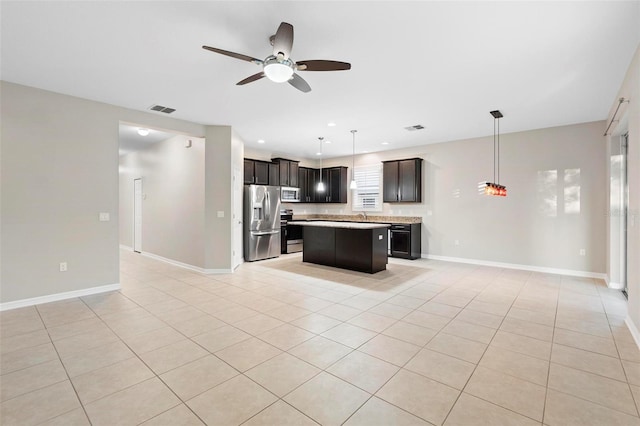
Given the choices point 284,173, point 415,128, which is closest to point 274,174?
point 284,173

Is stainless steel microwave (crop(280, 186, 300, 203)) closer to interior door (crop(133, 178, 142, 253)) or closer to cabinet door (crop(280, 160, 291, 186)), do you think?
cabinet door (crop(280, 160, 291, 186))

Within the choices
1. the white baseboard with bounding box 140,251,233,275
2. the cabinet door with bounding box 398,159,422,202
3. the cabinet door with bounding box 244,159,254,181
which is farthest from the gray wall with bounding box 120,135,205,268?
the cabinet door with bounding box 398,159,422,202

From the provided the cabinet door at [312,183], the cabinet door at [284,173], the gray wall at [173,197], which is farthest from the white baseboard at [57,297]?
the cabinet door at [312,183]

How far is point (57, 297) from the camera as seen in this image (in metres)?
4.00

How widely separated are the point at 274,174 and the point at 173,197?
2.66 m

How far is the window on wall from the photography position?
27.1ft

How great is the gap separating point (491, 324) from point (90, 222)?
5.56 metres

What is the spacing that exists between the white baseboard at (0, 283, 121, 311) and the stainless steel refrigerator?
9.33 ft

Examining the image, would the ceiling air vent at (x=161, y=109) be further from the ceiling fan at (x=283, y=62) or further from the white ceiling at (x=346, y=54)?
the ceiling fan at (x=283, y=62)

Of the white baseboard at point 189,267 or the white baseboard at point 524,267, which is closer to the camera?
the white baseboard at point 524,267

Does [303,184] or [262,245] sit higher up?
[303,184]

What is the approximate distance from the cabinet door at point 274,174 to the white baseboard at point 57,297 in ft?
14.4

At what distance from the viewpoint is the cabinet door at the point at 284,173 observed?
819 cm

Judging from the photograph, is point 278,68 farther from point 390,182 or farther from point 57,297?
point 390,182
